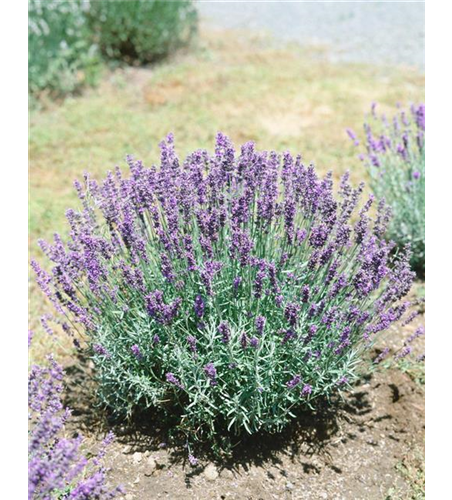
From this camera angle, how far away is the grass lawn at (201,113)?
20.1ft

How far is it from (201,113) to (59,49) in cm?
223

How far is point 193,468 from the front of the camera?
2.72 meters

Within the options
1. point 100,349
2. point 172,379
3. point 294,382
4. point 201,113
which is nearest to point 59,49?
point 201,113

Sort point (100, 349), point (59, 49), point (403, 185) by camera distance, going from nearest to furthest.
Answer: point (100, 349)
point (403, 185)
point (59, 49)

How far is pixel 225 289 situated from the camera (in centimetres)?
260

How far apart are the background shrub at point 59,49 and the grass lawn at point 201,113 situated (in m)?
0.26

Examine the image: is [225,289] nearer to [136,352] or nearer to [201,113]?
[136,352]

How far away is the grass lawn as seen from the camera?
612 cm

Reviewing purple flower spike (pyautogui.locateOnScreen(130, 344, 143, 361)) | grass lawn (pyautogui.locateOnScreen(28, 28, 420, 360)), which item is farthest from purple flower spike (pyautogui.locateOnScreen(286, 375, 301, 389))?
grass lawn (pyautogui.locateOnScreen(28, 28, 420, 360))

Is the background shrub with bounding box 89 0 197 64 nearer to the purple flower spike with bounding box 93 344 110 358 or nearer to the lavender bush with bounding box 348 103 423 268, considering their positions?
the lavender bush with bounding box 348 103 423 268
